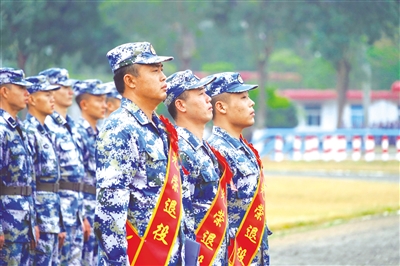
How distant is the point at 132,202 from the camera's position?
4.65 metres

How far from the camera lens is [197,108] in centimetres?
582

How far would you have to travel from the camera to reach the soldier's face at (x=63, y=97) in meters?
8.55

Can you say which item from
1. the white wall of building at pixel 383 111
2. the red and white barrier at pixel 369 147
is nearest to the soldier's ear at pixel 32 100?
the red and white barrier at pixel 369 147

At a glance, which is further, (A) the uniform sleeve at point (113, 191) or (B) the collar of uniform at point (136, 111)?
(B) the collar of uniform at point (136, 111)

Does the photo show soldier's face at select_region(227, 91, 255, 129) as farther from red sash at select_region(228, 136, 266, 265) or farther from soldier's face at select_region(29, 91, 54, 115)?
soldier's face at select_region(29, 91, 54, 115)

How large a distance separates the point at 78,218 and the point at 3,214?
1218 mm

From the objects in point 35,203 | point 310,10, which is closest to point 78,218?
point 35,203

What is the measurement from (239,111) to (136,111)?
1.70 metres

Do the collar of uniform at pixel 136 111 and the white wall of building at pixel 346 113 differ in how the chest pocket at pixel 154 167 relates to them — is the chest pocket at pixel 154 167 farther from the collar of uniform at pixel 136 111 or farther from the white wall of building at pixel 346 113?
the white wall of building at pixel 346 113

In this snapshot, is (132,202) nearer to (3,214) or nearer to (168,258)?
(168,258)

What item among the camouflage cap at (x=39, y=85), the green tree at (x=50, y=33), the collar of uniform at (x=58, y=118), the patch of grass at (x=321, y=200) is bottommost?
the patch of grass at (x=321, y=200)

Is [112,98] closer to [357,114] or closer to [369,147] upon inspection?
[369,147]

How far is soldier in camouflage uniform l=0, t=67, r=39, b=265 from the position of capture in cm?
Result: 692

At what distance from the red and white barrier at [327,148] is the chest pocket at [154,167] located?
2466cm
